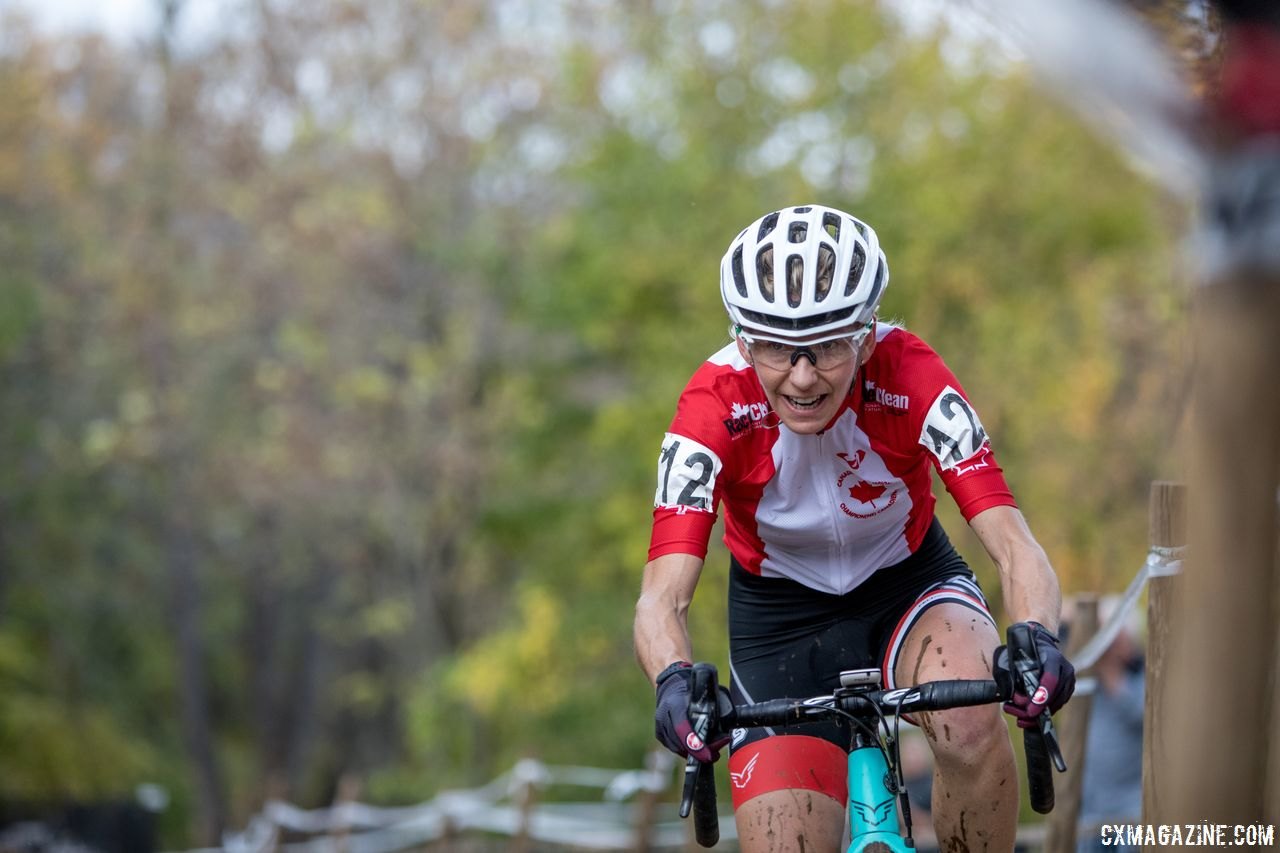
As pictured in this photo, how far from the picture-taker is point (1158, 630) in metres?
4.52

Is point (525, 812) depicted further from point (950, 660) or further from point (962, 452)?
point (962, 452)

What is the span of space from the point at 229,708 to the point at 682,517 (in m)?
43.4

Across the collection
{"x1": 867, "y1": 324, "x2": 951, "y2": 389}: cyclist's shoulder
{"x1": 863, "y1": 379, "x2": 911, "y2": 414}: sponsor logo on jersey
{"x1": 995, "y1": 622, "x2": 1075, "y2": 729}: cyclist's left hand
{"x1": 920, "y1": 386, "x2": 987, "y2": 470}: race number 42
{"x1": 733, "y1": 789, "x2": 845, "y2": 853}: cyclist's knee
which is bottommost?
{"x1": 733, "y1": 789, "x2": 845, "y2": 853}: cyclist's knee

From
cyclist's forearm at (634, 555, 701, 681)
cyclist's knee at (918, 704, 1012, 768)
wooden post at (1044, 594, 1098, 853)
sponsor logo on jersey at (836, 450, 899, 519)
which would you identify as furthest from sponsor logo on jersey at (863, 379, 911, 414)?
wooden post at (1044, 594, 1098, 853)

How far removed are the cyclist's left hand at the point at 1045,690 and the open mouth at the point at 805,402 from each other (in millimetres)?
883

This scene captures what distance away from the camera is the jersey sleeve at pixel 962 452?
3896mm

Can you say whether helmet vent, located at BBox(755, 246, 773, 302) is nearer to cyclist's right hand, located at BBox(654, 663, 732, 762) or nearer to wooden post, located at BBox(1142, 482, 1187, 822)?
cyclist's right hand, located at BBox(654, 663, 732, 762)

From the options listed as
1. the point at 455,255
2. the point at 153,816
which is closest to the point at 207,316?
the point at 455,255

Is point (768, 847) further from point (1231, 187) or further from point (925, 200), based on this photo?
point (925, 200)

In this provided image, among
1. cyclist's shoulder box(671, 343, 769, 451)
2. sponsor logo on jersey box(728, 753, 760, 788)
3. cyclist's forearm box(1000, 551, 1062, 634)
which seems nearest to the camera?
cyclist's forearm box(1000, 551, 1062, 634)

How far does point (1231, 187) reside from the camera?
190cm

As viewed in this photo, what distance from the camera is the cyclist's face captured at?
153 inches

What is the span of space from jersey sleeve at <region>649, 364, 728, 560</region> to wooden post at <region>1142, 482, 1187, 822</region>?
1.35 meters

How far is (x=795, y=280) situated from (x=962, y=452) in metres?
0.61
